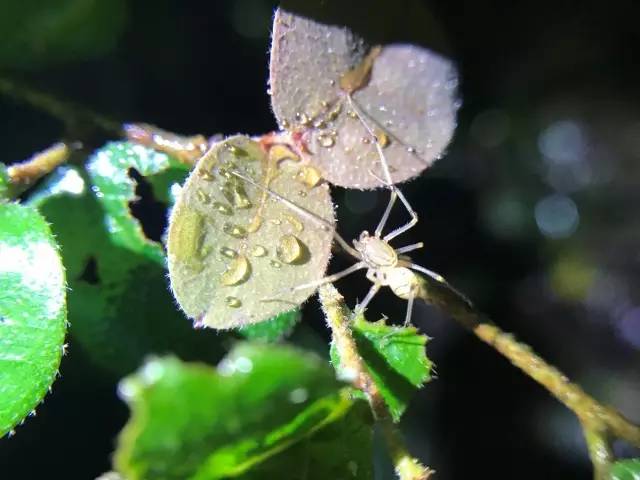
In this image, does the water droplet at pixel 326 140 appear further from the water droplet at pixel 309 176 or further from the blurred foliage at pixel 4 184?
the blurred foliage at pixel 4 184

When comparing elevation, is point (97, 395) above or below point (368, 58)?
below

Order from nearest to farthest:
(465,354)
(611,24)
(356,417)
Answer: (356,417), (465,354), (611,24)

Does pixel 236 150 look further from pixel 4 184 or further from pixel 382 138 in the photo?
pixel 4 184

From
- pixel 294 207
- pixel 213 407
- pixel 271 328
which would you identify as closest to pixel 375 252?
pixel 271 328

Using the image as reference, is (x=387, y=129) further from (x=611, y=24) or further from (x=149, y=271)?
(x=611, y=24)

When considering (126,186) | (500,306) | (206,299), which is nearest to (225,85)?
(126,186)

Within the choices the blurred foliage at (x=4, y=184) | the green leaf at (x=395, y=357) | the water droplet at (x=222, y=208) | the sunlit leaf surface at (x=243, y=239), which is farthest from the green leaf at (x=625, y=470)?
the blurred foliage at (x=4, y=184)

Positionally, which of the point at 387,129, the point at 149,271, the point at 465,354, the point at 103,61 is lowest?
the point at 465,354
